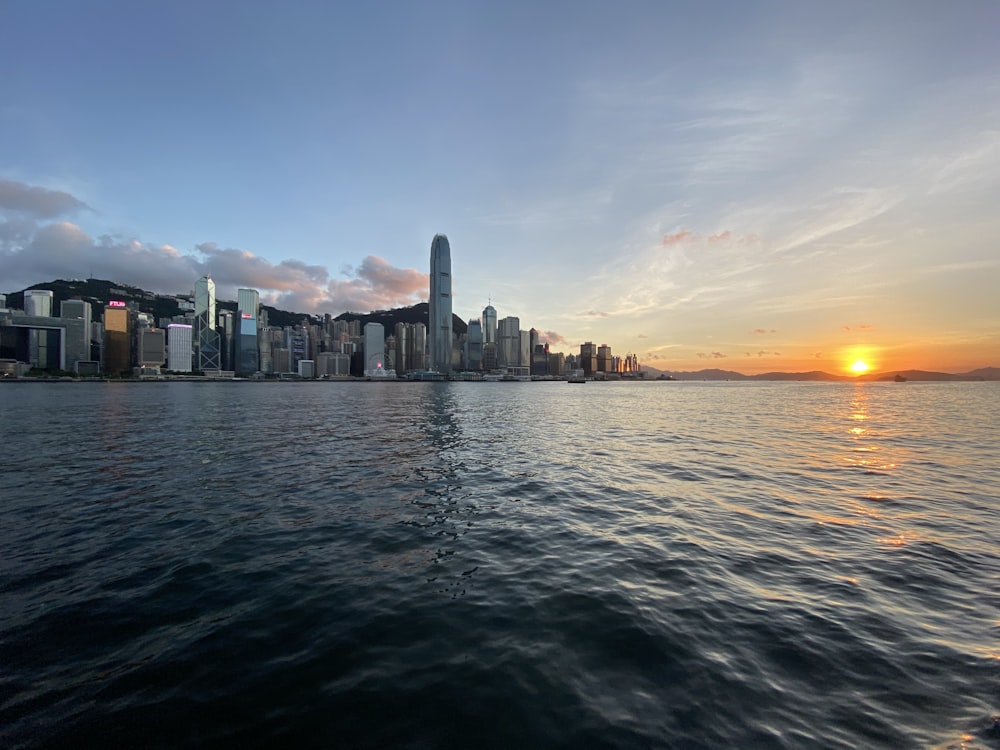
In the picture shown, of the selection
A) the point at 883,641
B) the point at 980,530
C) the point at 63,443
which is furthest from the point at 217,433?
the point at 980,530

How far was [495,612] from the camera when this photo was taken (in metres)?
11.6

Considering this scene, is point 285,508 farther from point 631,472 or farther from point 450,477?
point 631,472

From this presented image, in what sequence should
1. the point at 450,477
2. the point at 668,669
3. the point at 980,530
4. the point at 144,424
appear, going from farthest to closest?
the point at 144,424 < the point at 450,477 < the point at 980,530 < the point at 668,669

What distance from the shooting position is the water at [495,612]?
7.75 metres

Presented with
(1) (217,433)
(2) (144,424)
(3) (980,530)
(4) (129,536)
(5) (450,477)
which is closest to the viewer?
(4) (129,536)

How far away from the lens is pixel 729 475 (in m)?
28.6

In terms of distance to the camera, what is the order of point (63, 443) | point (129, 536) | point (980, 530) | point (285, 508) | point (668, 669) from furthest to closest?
point (63, 443), point (285, 508), point (980, 530), point (129, 536), point (668, 669)

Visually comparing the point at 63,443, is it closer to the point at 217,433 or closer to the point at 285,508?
the point at 217,433

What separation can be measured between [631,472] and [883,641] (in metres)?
19.4

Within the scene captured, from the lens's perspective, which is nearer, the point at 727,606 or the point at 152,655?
the point at 152,655

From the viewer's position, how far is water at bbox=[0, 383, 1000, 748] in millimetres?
7754

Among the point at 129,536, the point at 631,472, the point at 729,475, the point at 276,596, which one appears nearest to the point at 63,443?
the point at 129,536

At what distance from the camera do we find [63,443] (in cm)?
3962

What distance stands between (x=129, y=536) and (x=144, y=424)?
50528mm
